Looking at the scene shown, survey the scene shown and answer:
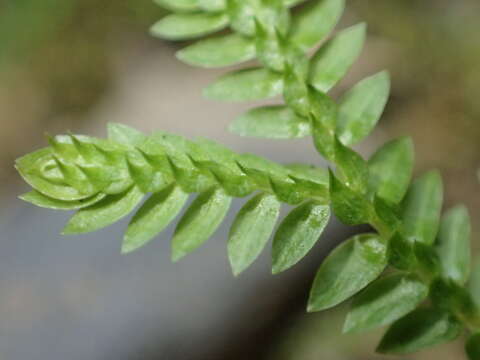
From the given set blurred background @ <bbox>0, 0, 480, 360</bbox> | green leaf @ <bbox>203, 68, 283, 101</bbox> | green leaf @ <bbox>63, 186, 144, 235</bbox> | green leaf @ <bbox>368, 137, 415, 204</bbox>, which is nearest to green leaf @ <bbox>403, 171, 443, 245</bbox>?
green leaf @ <bbox>368, 137, 415, 204</bbox>

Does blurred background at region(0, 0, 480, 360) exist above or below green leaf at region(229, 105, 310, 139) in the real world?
below

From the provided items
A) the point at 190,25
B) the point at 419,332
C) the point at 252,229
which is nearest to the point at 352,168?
the point at 252,229

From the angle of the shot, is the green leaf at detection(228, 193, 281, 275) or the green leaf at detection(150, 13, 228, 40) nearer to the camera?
the green leaf at detection(228, 193, 281, 275)

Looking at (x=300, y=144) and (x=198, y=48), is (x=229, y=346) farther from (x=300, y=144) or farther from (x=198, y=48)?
(x=198, y=48)

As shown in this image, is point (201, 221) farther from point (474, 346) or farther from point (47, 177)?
point (474, 346)

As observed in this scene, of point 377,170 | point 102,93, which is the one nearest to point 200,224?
Result: point 377,170

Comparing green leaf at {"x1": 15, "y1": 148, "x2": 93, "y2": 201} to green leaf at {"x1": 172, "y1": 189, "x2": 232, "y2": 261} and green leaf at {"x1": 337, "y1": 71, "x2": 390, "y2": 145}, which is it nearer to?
green leaf at {"x1": 172, "y1": 189, "x2": 232, "y2": 261}
